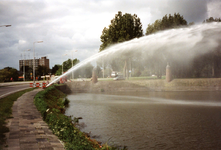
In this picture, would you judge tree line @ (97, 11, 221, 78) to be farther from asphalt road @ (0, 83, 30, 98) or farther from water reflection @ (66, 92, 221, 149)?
water reflection @ (66, 92, 221, 149)

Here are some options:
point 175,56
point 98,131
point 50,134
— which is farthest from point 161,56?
point 50,134

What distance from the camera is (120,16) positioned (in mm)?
57438

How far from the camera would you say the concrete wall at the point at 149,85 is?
155 ft

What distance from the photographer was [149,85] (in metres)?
49.4

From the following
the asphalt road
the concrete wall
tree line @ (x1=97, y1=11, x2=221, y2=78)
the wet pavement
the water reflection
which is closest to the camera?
the wet pavement

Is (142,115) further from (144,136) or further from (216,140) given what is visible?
(216,140)

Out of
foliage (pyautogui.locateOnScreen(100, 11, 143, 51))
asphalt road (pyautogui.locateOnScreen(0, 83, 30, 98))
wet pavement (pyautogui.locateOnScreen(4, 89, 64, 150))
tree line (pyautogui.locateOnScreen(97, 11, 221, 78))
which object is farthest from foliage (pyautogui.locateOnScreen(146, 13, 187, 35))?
wet pavement (pyautogui.locateOnScreen(4, 89, 64, 150))

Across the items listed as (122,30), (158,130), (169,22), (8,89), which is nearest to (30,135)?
(158,130)

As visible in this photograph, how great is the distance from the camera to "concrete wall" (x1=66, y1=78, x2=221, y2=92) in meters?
47.2

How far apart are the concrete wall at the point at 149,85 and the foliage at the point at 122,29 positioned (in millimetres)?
10963

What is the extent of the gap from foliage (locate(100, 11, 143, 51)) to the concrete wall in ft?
36.0

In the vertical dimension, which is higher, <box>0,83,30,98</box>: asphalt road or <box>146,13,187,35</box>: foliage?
<box>146,13,187,35</box>: foliage

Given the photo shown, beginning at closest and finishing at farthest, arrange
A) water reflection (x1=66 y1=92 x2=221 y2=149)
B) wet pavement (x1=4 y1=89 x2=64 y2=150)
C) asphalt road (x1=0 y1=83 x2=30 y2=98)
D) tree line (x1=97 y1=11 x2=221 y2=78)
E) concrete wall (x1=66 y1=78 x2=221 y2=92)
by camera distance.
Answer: wet pavement (x1=4 y1=89 x2=64 y2=150) < water reflection (x1=66 y1=92 x2=221 y2=149) < asphalt road (x1=0 y1=83 x2=30 y2=98) < concrete wall (x1=66 y1=78 x2=221 y2=92) < tree line (x1=97 y1=11 x2=221 y2=78)

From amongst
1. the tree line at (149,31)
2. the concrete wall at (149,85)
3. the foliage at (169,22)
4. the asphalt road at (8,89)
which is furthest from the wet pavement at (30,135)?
the foliage at (169,22)
